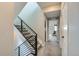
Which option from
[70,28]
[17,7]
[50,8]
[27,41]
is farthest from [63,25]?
[17,7]

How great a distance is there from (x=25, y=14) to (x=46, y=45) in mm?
408

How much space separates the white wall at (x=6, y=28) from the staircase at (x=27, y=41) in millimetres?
81

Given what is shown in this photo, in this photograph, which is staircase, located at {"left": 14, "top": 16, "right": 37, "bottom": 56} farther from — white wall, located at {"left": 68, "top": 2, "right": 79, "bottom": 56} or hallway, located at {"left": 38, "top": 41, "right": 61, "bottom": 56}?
white wall, located at {"left": 68, "top": 2, "right": 79, "bottom": 56}

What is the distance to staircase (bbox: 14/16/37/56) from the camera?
1758 millimetres

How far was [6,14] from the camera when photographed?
1.74 metres

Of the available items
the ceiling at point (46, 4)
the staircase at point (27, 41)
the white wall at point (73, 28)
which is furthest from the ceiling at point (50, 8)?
the staircase at point (27, 41)

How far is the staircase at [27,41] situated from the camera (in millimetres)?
1758

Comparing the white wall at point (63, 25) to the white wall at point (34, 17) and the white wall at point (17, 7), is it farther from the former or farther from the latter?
the white wall at point (17, 7)

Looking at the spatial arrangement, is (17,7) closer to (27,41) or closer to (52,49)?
(27,41)

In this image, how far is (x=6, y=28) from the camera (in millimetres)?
1731

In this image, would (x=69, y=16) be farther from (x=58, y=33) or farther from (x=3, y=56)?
(x=3, y=56)

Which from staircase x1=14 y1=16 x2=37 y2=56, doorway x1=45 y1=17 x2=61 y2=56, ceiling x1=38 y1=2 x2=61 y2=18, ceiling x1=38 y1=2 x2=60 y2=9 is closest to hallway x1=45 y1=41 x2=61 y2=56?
doorway x1=45 y1=17 x2=61 y2=56

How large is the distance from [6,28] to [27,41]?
0.87ft

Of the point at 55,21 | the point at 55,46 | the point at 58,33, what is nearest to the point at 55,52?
the point at 55,46
